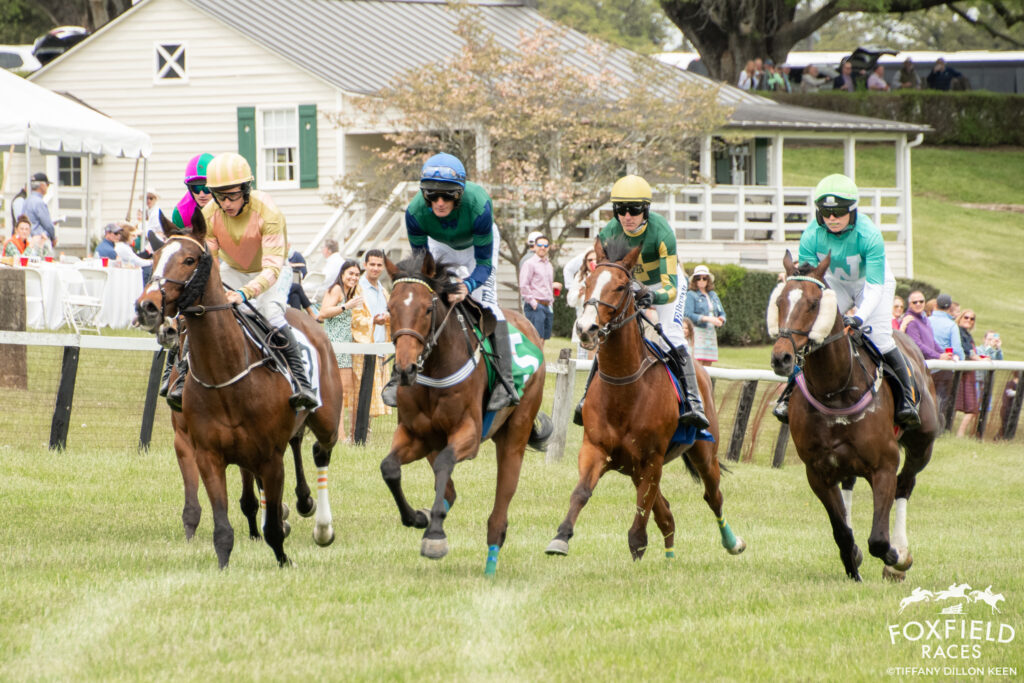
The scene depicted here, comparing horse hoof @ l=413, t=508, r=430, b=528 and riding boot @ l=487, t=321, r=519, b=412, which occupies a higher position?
riding boot @ l=487, t=321, r=519, b=412

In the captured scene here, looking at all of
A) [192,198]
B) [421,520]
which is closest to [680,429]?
[421,520]

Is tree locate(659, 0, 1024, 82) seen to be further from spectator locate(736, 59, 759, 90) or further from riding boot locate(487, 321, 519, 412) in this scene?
riding boot locate(487, 321, 519, 412)

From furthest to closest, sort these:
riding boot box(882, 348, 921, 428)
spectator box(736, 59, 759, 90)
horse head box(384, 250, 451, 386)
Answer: spectator box(736, 59, 759, 90), riding boot box(882, 348, 921, 428), horse head box(384, 250, 451, 386)

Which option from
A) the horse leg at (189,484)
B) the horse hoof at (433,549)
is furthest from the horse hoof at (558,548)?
the horse leg at (189,484)

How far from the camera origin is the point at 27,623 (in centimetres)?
606

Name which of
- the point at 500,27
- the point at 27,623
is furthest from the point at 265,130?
the point at 27,623

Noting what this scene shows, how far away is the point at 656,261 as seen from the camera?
8.77 m

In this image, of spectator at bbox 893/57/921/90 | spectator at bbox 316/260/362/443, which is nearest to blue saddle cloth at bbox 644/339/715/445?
spectator at bbox 316/260/362/443

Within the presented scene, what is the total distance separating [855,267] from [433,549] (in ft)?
10.9

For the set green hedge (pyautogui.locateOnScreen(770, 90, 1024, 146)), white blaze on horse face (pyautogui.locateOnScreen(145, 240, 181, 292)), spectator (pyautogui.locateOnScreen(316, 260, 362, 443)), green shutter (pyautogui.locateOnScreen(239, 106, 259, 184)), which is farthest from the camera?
green hedge (pyautogui.locateOnScreen(770, 90, 1024, 146))

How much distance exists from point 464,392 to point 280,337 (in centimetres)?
120

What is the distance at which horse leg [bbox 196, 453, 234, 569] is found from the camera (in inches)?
298

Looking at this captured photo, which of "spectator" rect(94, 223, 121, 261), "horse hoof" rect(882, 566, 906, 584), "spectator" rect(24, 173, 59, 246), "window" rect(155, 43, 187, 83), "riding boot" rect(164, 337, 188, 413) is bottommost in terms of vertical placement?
"horse hoof" rect(882, 566, 906, 584)

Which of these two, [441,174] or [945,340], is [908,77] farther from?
[441,174]
